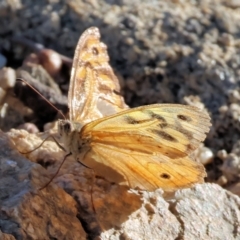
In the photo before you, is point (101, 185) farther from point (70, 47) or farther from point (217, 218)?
point (70, 47)

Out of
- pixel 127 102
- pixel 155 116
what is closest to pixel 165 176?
pixel 155 116

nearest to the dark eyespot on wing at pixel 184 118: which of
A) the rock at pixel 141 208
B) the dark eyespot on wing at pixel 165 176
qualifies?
the dark eyespot on wing at pixel 165 176

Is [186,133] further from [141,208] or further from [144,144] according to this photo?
[141,208]

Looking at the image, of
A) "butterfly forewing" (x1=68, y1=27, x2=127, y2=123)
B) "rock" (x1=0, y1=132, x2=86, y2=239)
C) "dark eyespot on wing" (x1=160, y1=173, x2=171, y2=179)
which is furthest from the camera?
"butterfly forewing" (x1=68, y1=27, x2=127, y2=123)

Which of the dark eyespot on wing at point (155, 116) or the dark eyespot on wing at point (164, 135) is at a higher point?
the dark eyespot on wing at point (155, 116)

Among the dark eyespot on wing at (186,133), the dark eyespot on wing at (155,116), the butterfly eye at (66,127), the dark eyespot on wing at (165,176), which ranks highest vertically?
the dark eyespot on wing at (155,116)

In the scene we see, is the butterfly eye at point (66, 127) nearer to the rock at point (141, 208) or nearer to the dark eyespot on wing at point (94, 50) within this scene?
the rock at point (141, 208)

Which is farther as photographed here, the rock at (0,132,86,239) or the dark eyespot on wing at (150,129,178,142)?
the dark eyespot on wing at (150,129,178,142)

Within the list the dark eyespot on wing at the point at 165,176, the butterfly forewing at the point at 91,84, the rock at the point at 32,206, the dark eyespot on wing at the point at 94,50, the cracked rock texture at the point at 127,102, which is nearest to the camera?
the rock at the point at 32,206

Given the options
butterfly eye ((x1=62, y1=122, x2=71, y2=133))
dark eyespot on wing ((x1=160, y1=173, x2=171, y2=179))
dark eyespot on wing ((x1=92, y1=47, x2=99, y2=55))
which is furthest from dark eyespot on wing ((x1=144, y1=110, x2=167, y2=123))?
dark eyespot on wing ((x1=92, y1=47, x2=99, y2=55))

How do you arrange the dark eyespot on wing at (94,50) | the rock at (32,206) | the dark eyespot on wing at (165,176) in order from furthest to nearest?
1. the dark eyespot on wing at (94,50)
2. the dark eyespot on wing at (165,176)
3. the rock at (32,206)

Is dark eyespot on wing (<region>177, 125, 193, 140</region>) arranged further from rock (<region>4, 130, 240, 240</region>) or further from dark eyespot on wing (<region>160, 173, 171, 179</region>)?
rock (<region>4, 130, 240, 240</region>)

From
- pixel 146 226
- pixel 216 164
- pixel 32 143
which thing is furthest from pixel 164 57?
pixel 146 226
